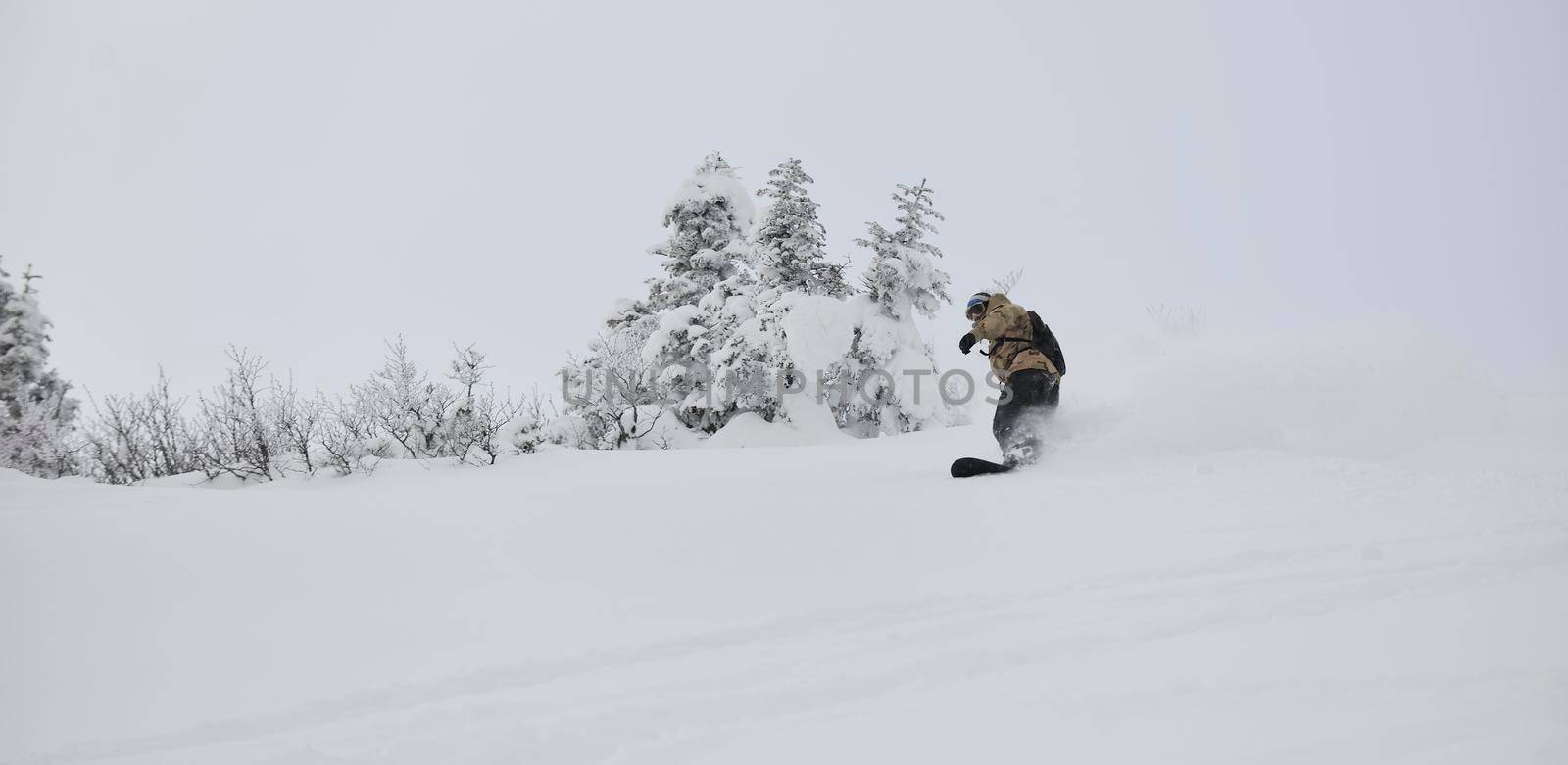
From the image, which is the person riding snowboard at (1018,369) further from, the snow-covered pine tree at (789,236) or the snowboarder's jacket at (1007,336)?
the snow-covered pine tree at (789,236)

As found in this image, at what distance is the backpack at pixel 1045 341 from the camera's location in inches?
272

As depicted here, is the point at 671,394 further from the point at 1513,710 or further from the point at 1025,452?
the point at 1513,710

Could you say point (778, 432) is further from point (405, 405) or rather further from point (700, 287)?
point (405, 405)

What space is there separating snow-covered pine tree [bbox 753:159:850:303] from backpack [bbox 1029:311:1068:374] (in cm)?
899

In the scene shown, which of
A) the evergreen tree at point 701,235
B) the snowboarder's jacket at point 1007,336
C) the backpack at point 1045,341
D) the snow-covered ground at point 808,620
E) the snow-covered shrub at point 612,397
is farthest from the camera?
the evergreen tree at point 701,235

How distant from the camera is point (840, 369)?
15.2m

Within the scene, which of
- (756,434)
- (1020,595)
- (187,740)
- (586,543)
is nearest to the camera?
(187,740)

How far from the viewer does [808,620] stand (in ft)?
9.54

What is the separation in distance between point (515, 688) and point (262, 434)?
28.9 feet

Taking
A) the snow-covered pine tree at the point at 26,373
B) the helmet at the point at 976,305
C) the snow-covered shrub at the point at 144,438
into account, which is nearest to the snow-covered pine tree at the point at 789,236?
the helmet at the point at 976,305

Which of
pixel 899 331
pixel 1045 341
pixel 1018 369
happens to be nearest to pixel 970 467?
pixel 1018 369

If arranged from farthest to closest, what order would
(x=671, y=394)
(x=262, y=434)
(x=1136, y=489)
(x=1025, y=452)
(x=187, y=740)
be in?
1. (x=671, y=394)
2. (x=262, y=434)
3. (x=1025, y=452)
4. (x=1136, y=489)
5. (x=187, y=740)

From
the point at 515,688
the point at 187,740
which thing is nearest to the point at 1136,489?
the point at 515,688

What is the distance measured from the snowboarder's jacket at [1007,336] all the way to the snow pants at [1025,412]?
0.15 m
